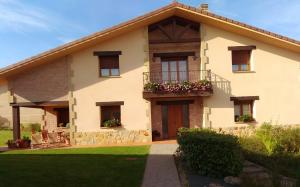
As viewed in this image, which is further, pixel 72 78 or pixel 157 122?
pixel 157 122

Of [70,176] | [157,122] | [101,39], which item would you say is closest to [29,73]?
[101,39]

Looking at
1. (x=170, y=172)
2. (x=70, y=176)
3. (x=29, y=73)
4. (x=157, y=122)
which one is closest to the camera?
(x=70, y=176)

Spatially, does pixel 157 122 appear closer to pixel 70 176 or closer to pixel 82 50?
pixel 82 50

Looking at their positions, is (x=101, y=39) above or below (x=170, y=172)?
above

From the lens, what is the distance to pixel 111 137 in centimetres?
1823

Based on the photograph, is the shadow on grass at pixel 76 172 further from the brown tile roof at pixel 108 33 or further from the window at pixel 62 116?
the window at pixel 62 116

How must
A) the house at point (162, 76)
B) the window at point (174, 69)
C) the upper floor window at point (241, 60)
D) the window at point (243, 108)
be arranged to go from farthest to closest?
the window at point (174, 69) < the upper floor window at point (241, 60) < the window at point (243, 108) < the house at point (162, 76)

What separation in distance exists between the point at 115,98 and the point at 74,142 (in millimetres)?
3363

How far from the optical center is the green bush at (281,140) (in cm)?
1345

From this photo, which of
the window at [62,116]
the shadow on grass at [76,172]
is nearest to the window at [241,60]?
the shadow on grass at [76,172]

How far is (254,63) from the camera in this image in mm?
18906

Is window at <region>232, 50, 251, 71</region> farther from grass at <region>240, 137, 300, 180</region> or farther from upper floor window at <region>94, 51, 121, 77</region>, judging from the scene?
upper floor window at <region>94, 51, 121, 77</region>

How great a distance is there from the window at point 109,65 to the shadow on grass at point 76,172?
7703 millimetres

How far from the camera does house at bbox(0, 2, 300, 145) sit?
18.0m
